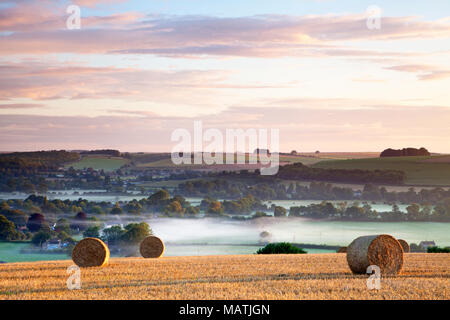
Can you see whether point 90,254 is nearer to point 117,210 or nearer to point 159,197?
point 159,197

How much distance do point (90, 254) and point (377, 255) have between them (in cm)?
1182

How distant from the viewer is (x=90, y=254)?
25734mm

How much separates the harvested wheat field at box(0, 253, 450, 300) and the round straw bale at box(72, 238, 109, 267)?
72.4 inches

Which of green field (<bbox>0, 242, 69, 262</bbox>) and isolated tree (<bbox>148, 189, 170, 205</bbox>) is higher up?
isolated tree (<bbox>148, 189, 170, 205</bbox>)

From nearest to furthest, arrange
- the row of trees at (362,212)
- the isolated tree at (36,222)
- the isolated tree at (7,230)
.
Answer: the row of trees at (362,212)
the isolated tree at (7,230)
the isolated tree at (36,222)

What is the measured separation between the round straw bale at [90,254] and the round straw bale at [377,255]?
34.3ft

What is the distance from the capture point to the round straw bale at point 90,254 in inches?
1011

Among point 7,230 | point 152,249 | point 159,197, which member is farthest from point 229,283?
point 159,197

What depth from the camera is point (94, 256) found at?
25.7m

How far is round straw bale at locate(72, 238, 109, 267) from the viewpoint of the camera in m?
25.7

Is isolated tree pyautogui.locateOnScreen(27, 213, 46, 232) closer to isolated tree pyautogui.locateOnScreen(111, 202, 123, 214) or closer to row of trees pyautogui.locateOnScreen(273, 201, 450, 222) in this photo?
isolated tree pyautogui.locateOnScreen(111, 202, 123, 214)

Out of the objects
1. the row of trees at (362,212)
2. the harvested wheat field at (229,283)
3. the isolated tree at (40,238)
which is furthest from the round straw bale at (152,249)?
the row of trees at (362,212)

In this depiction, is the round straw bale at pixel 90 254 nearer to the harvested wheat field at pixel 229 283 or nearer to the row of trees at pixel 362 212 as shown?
the harvested wheat field at pixel 229 283

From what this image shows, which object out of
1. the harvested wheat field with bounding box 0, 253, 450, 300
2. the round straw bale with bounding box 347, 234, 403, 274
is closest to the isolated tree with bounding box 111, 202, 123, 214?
the harvested wheat field with bounding box 0, 253, 450, 300
